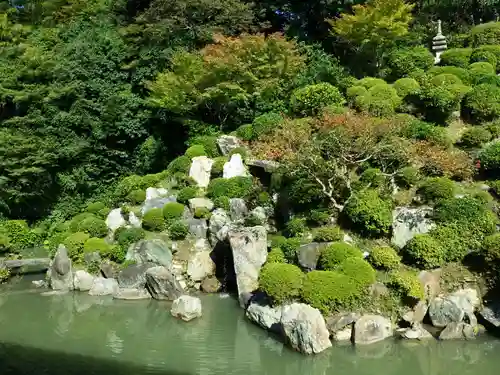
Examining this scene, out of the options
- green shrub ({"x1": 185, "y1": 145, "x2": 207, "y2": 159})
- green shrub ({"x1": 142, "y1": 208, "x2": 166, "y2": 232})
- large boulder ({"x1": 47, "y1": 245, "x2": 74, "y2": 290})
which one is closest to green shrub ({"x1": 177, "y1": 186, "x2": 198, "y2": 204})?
green shrub ({"x1": 142, "y1": 208, "x2": 166, "y2": 232})

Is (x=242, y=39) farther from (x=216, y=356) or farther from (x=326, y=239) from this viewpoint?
(x=216, y=356)

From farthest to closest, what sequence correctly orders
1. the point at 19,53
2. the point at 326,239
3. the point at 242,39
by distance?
the point at 19,53, the point at 242,39, the point at 326,239

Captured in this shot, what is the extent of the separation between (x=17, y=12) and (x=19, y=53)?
486 centimetres

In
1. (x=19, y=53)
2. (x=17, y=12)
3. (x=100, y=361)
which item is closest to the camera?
(x=100, y=361)

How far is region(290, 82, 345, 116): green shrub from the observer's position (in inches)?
694

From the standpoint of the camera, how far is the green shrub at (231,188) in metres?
16.5

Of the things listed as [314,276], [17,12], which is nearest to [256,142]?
[314,276]

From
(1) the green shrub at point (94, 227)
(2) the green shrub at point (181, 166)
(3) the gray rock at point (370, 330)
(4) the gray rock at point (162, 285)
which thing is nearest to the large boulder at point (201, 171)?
(2) the green shrub at point (181, 166)

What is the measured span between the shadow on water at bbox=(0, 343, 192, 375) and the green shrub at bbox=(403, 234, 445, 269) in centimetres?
585

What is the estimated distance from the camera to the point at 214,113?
70.5 feet

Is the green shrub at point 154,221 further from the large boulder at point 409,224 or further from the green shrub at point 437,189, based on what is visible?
the green shrub at point 437,189

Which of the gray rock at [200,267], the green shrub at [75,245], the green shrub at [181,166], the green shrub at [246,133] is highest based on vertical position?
the green shrub at [246,133]

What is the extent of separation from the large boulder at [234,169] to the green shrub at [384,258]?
6503mm

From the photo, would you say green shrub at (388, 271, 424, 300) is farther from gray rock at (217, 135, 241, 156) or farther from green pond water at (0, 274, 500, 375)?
gray rock at (217, 135, 241, 156)
